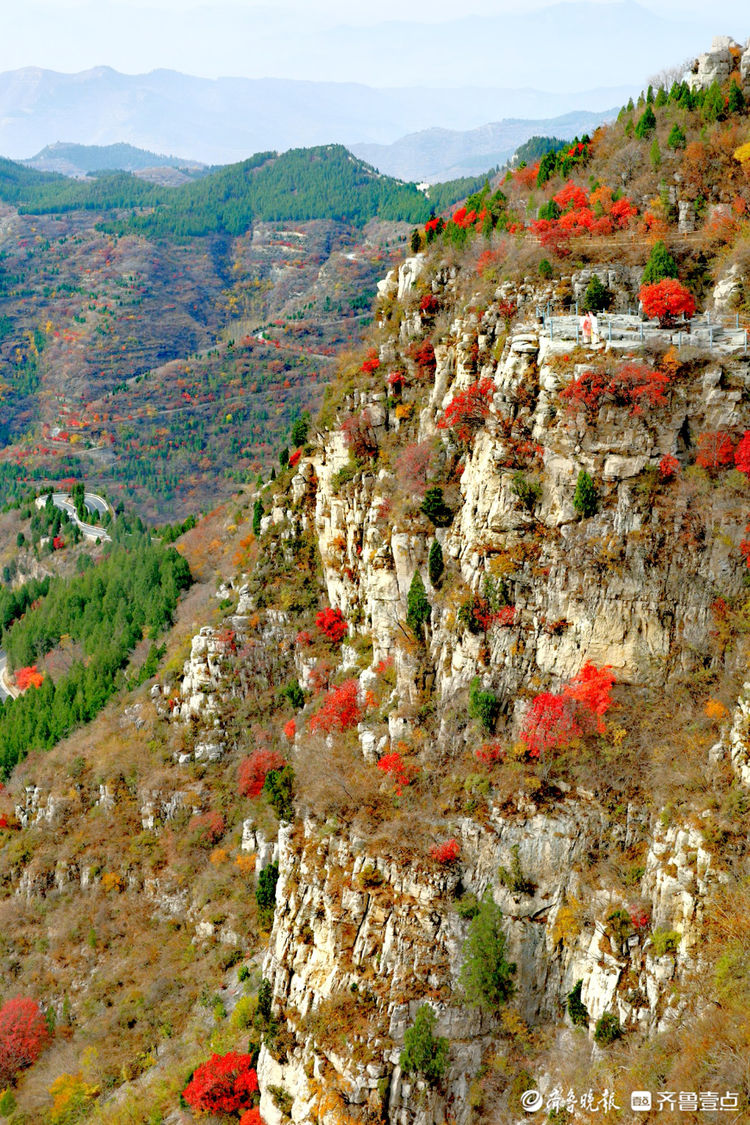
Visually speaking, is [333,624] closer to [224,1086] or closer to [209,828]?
[209,828]

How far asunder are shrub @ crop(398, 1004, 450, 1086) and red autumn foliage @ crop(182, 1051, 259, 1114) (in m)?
8.52

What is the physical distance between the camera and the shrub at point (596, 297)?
4022 centimetres

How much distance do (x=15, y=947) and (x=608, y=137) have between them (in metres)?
59.6

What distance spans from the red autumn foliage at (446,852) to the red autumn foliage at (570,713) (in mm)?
4734

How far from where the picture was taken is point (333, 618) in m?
51.1

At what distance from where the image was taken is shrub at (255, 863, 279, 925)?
140 ft

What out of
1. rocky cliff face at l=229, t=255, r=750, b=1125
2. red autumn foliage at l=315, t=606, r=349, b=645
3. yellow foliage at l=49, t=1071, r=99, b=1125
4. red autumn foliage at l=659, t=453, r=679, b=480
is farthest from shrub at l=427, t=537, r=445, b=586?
yellow foliage at l=49, t=1071, r=99, b=1125

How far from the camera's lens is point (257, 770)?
1992 inches

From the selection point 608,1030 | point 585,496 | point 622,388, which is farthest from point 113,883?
point 622,388

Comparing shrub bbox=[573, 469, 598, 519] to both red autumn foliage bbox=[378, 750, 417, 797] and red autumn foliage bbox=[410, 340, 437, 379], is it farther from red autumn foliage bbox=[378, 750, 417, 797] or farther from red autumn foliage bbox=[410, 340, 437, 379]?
red autumn foliage bbox=[410, 340, 437, 379]

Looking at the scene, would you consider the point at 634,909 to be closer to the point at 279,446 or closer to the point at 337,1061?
the point at 337,1061

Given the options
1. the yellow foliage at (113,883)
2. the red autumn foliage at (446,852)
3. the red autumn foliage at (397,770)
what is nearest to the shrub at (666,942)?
the red autumn foliage at (446,852)

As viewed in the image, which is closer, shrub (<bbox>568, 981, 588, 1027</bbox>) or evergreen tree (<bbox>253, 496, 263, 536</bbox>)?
shrub (<bbox>568, 981, 588, 1027</bbox>)

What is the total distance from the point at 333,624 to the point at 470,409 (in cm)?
1723
